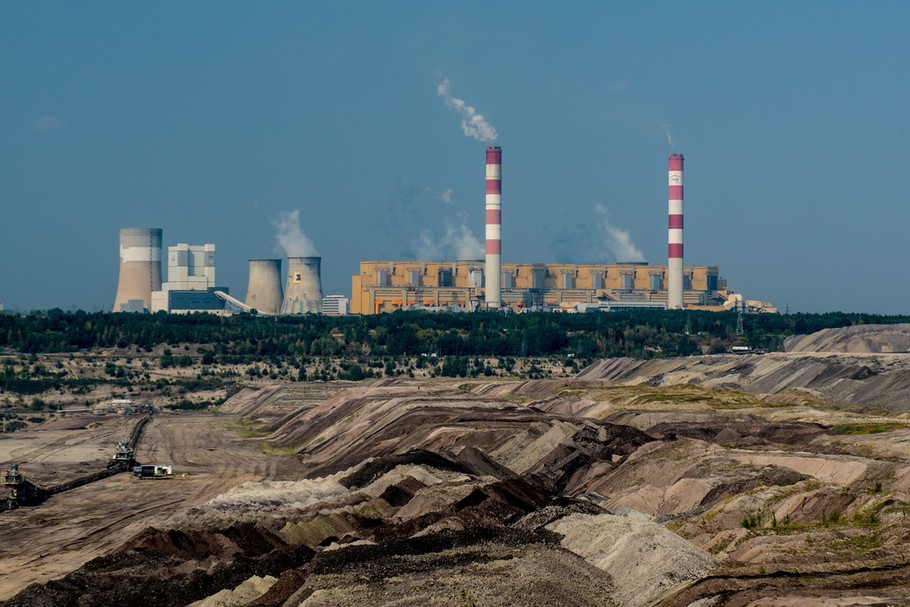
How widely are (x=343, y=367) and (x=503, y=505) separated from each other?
347ft

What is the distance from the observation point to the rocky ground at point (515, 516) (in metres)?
30.4

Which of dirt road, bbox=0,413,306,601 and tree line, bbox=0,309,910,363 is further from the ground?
tree line, bbox=0,309,910,363

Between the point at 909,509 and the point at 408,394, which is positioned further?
the point at 408,394

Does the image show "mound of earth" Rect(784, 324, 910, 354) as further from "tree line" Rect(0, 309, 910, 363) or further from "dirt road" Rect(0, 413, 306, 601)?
"dirt road" Rect(0, 413, 306, 601)

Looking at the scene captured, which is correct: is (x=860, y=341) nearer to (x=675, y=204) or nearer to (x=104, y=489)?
(x=675, y=204)

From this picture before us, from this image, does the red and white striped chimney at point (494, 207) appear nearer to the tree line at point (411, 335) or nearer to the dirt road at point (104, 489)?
the tree line at point (411, 335)

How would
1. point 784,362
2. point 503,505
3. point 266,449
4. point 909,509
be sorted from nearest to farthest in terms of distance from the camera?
point 909,509
point 503,505
point 266,449
point 784,362

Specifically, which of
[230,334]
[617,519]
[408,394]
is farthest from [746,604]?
Result: [230,334]

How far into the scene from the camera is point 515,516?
1581 inches

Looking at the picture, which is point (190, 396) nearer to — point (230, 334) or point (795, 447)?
point (230, 334)

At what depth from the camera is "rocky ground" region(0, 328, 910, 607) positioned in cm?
3039

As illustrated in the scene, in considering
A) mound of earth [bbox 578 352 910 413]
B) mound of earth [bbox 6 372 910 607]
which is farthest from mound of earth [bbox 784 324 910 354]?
mound of earth [bbox 6 372 910 607]

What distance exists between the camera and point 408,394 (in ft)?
330

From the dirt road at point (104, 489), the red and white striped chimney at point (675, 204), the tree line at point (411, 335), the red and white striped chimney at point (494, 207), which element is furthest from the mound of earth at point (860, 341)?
the dirt road at point (104, 489)
